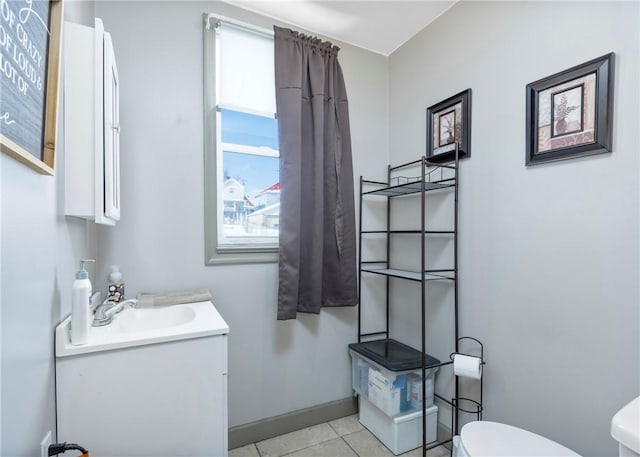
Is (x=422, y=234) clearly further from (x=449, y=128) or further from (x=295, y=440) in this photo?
(x=295, y=440)

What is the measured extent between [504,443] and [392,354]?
0.78m

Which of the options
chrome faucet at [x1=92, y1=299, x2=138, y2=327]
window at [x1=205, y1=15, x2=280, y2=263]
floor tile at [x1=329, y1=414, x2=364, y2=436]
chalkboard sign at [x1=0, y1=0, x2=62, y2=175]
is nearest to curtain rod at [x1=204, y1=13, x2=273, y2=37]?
window at [x1=205, y1=15, x2=280, y2=263]

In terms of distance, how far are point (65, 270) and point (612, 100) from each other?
2.08 m

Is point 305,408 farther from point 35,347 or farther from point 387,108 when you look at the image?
point 387,108

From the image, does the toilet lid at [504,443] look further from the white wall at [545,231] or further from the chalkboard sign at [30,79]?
the chalkboard sign at [30,79]

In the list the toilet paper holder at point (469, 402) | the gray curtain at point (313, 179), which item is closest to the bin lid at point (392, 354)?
the toilet paper holder at point (469, 402)

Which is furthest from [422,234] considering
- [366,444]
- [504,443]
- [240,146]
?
[366,444]

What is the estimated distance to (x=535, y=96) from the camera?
1411mm

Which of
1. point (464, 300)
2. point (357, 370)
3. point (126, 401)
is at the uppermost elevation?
point (464, 300)

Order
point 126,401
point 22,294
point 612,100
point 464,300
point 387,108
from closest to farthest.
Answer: point 22,294 < point 126,401 < point 612,100 < point 464,300 < point 387,108

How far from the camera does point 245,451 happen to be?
1771 mm

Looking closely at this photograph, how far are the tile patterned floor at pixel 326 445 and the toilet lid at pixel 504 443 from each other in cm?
63

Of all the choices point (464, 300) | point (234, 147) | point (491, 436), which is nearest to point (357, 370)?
point (464, 300)

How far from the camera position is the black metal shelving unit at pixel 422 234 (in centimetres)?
166
